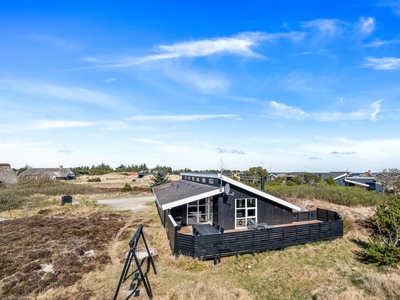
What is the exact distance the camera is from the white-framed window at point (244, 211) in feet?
48.5

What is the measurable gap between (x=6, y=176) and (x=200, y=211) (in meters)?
39.5

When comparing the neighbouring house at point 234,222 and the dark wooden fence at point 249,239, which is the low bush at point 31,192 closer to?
the neighbouring house at point 234,222

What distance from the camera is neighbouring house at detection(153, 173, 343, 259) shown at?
10716 mm

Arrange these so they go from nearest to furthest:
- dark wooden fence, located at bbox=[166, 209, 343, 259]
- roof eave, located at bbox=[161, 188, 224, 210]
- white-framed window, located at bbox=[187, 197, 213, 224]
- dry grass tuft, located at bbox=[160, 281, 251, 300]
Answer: dry grass tuft, located at bbox=[160, 281, 251, 300]
dark wooden fence, located at bbox=[166, 209, 343, 259]
roof eave, located at bbox=[161, 188, 224, 210]
white-framed window, located at bbox=[187, 197, 213, 224]

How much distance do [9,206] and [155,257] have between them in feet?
78.2

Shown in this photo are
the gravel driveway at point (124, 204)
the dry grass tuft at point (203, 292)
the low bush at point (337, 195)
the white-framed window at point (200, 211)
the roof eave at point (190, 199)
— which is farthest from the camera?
the gravel driveway at point (124, 204)

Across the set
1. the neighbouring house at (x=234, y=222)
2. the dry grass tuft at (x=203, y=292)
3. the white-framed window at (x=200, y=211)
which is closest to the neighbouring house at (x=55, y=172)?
the white-framed window at (x=200, y=211)

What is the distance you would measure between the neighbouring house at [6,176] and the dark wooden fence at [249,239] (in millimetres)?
39362

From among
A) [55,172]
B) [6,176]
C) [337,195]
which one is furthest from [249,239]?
[55,172]

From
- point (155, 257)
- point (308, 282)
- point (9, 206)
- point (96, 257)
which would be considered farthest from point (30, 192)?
point (308, 282)

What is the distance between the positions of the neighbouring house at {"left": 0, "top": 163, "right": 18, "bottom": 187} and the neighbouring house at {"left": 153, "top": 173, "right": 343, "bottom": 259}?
36.5m

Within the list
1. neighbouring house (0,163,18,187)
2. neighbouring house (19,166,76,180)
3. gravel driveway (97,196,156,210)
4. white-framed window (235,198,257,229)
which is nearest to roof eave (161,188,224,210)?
white-framed window (235,198,257,229)

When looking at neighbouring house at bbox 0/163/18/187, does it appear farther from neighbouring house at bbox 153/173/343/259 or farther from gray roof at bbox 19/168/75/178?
neighbouring house at bbox 153/173/343/259

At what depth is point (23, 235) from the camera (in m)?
14.9
